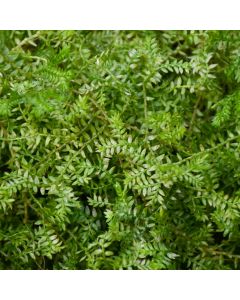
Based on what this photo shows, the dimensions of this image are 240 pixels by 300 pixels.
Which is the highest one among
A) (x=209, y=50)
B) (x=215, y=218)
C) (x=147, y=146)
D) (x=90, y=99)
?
(x=209, y=50)

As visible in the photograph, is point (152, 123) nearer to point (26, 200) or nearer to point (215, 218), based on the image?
point (215, 218)

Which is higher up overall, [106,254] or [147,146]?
[147,146]

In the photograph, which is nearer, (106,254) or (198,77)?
(106,254)

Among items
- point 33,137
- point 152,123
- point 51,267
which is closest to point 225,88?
point 152,123

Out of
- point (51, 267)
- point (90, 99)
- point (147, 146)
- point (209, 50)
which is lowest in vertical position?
point (51, 267)

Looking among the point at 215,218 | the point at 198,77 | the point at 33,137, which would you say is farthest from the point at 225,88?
the point at 33,137

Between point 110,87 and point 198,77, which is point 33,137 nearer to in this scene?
point 110,87
